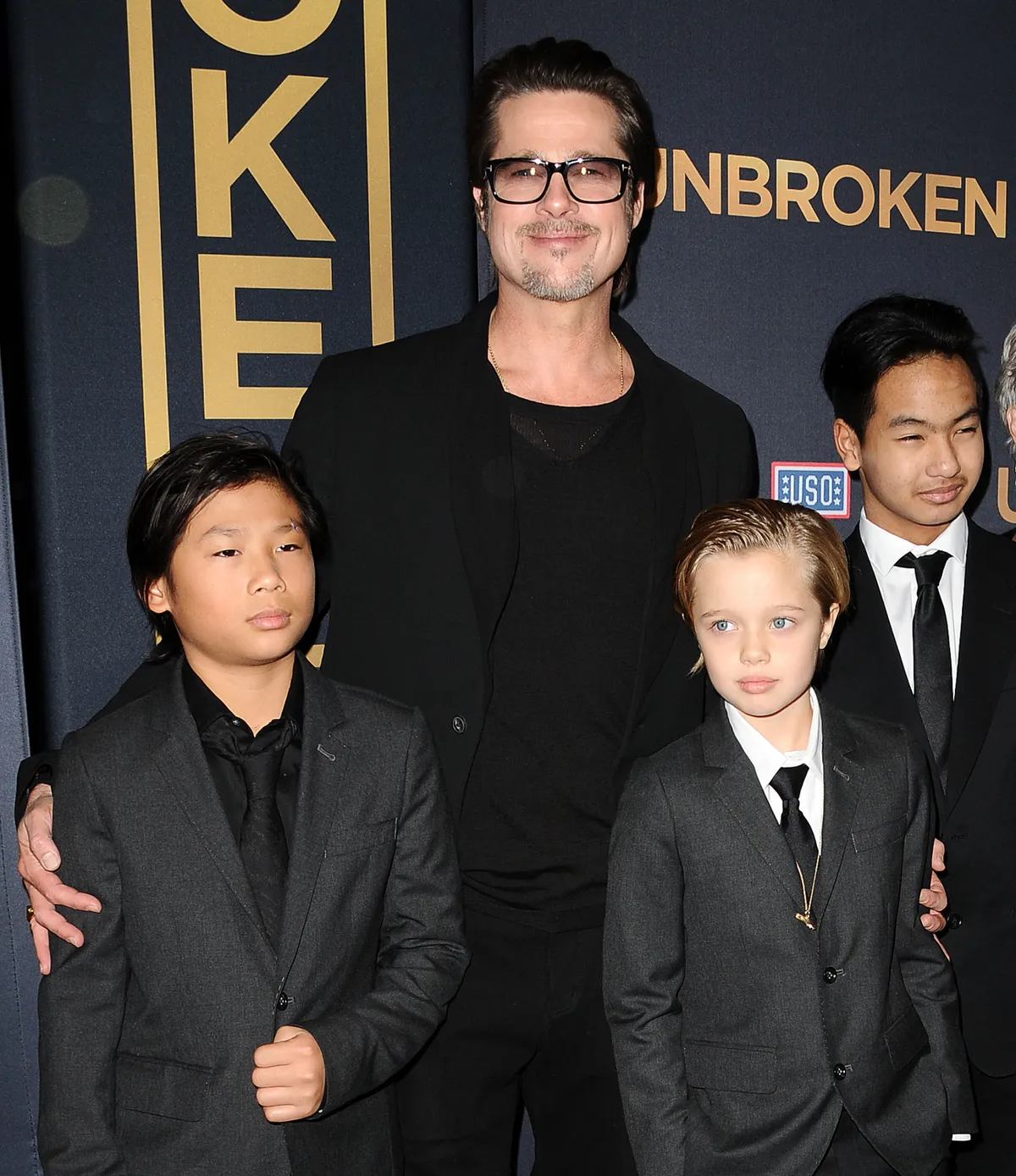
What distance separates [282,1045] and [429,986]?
0.94 feet

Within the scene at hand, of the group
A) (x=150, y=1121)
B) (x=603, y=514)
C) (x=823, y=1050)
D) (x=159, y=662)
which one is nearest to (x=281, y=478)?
(x=159, y=662)

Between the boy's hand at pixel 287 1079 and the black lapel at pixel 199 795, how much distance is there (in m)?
0.12

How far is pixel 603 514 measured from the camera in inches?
79.4

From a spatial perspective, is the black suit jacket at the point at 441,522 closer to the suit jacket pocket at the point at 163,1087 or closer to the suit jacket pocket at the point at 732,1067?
the suit jacket pocket at the point at 732,1067

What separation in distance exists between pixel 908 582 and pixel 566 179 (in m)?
1.05

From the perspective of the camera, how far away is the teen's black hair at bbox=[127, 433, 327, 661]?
1.75 metres

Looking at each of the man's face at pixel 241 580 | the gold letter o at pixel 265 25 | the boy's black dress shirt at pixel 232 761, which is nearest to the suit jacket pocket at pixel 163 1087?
the boy's black dress shirt at pixel 232 761

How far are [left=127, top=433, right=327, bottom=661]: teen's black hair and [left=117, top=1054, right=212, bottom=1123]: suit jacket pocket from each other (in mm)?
670

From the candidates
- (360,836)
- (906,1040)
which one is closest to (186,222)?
(360,836)

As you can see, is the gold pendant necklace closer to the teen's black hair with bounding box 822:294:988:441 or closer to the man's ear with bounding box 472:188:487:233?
the teen's black hair with bounding box 822:294:988:441

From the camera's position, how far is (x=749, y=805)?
1.74 metres

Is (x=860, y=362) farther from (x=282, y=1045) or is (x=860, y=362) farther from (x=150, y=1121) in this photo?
(x=150, y=1121)

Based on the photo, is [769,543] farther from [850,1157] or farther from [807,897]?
[850,1157]

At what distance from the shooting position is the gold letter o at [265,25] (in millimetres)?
2424
